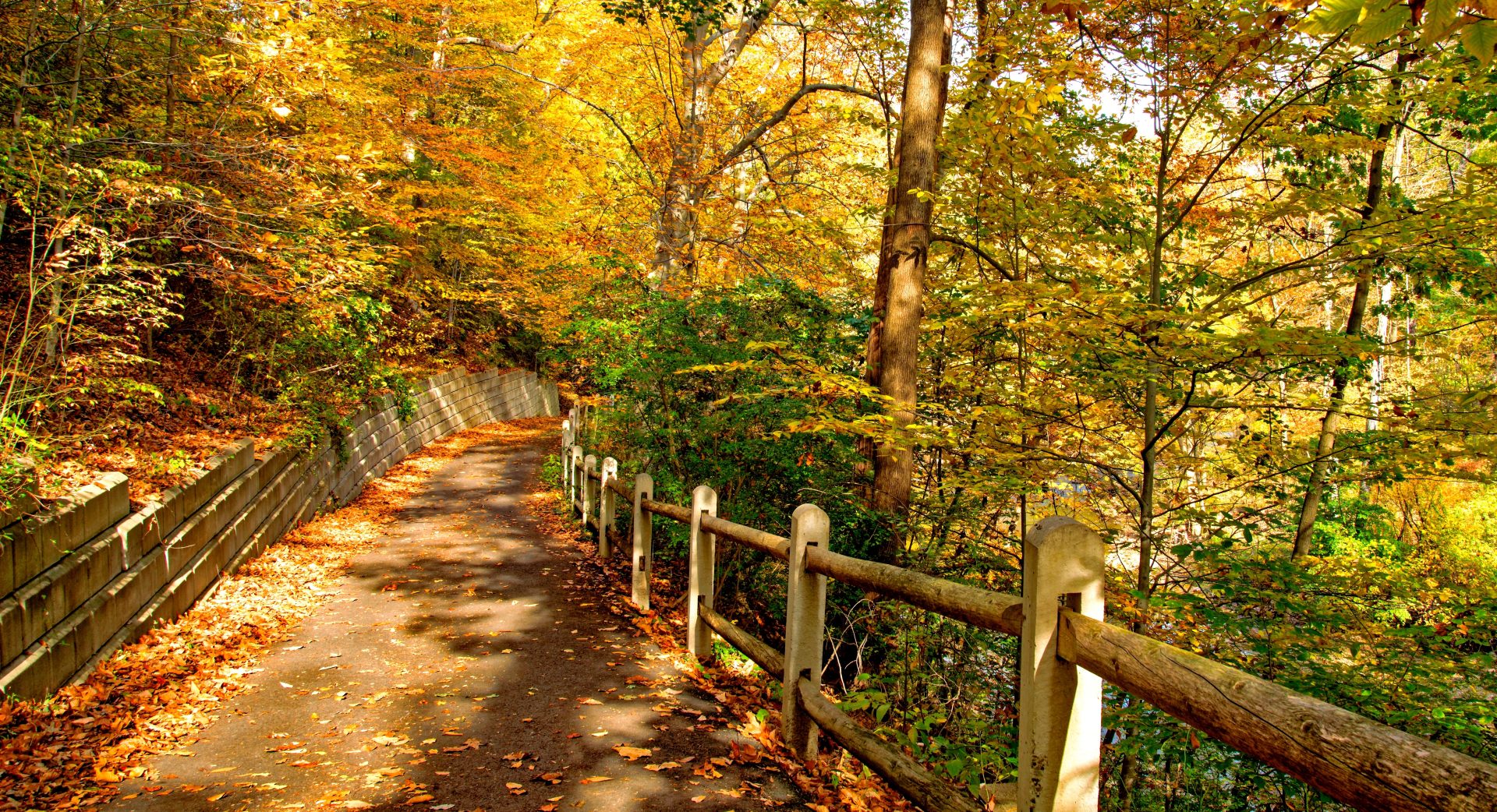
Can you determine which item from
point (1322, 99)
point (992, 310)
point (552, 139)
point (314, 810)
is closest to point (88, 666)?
point (314, 810)

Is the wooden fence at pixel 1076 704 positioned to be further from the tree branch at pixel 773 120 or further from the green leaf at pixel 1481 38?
the tree branch at pixel 773 120

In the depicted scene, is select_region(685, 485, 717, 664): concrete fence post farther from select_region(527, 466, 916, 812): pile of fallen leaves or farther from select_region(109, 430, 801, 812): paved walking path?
select_region(109, 430, 801, 812): paved walking path

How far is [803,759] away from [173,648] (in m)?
4.45

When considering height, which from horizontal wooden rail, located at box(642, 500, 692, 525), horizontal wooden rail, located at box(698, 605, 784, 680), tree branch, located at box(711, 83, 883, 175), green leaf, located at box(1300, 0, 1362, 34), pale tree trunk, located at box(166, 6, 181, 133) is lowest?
horizontal wooden rail, located at box(698, 605, 784, 680)

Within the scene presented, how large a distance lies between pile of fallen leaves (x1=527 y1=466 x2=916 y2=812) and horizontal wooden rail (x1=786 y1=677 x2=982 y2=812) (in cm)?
25

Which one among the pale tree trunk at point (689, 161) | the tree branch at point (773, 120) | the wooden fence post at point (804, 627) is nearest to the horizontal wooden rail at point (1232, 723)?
the wooden fence post at point (804, 627)

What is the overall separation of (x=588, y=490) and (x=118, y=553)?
5878mm

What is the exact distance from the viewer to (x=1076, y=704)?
221cm

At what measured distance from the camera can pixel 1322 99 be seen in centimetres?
595

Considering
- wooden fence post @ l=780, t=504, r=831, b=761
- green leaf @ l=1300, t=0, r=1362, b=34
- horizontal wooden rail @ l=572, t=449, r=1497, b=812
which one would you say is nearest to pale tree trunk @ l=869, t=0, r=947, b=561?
wooden fence post @ l=780, t=504, r=831, b=761

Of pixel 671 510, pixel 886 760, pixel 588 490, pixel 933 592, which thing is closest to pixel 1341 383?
pixel 671 510

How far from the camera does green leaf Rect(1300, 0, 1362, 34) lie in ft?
5.30

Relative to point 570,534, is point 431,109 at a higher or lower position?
higher

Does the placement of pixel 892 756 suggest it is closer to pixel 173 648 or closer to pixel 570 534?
pixel 173 648
